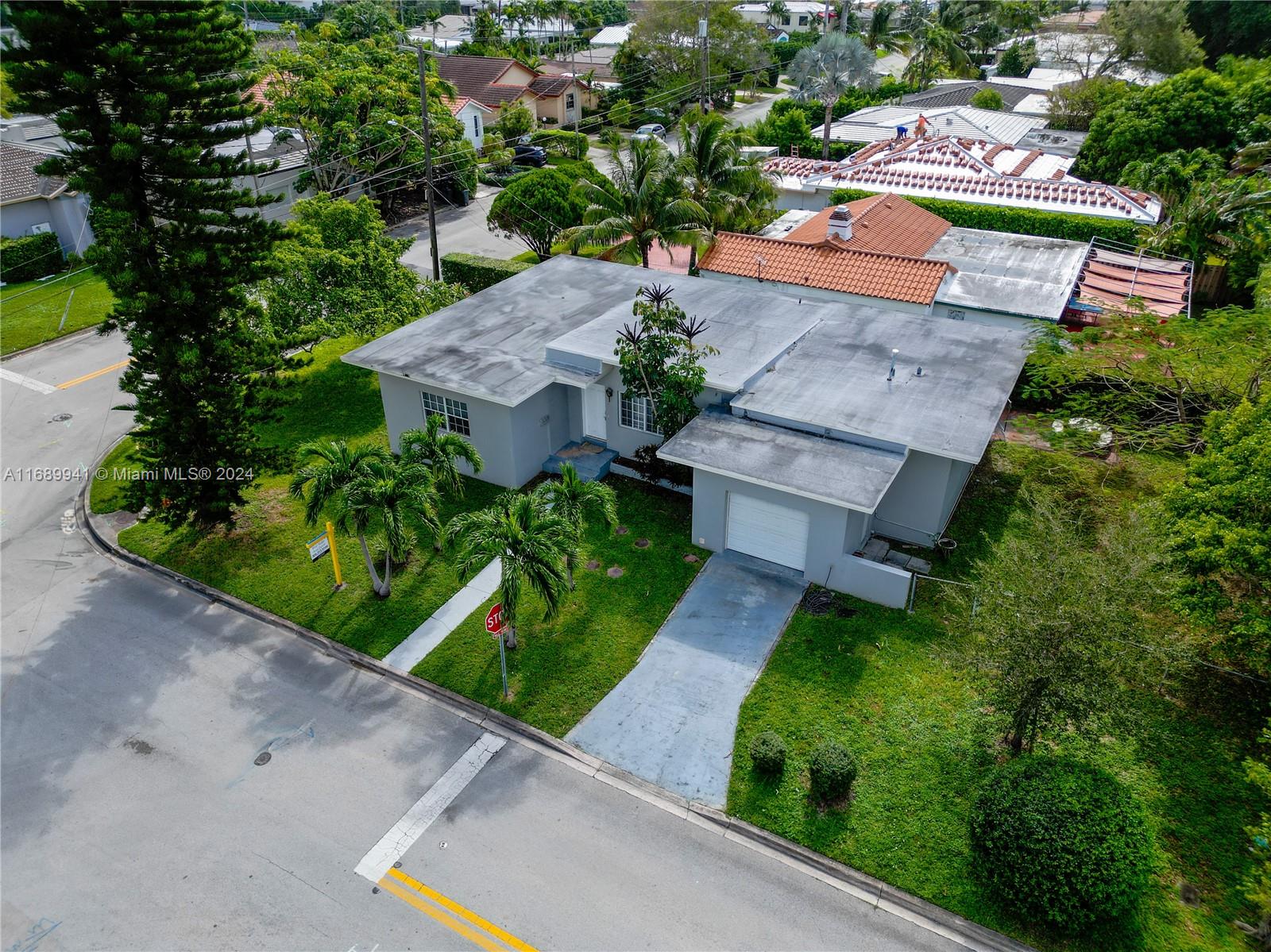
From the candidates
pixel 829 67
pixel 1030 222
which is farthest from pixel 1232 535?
pixel 829 67

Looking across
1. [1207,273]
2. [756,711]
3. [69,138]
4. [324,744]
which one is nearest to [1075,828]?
[756,711]

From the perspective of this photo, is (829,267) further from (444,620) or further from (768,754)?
(768,754)

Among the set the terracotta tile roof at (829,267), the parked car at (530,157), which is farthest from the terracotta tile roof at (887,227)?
the parked car at (530,157)

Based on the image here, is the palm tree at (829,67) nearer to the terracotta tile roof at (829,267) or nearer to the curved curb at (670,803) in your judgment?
the terracotta tile roof at (829,267)

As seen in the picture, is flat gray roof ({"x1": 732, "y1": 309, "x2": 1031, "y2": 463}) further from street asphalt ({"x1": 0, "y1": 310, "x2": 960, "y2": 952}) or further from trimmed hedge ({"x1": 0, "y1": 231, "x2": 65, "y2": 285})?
trimmed hedge ({"x1": 0, "y1": 231, "x2": 65, "y2": 285})

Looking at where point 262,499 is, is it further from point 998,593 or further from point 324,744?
point 998,593

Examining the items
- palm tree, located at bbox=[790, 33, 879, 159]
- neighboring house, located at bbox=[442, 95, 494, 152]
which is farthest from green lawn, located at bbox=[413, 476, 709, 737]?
neighboring house, located at bbox=[442, 95, 494, 152]
